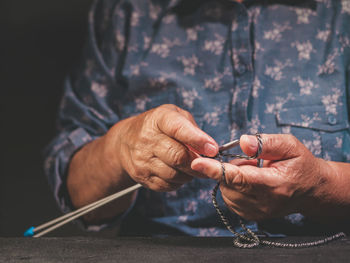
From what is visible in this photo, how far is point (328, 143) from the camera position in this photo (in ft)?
2.67

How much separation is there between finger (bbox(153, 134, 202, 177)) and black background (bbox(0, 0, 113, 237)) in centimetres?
78

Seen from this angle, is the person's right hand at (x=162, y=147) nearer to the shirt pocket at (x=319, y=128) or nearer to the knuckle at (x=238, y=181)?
the knuckle at (x=238, y=181)

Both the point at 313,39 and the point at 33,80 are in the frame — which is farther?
the point at 33,80

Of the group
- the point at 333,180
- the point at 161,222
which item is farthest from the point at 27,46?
the point at 333,180

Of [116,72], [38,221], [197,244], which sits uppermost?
[116,72]

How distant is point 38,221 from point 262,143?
1097 millimetres

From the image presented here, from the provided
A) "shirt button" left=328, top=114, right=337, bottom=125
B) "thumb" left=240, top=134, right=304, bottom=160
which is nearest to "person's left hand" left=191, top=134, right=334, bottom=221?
"thumb" left=240, top=134, right=304, bottom=160

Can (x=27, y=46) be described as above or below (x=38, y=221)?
above

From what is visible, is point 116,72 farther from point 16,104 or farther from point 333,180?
point 333,180

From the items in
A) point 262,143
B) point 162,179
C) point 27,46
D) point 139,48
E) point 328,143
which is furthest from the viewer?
point 27,46

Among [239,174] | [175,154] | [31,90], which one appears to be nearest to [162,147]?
[175,154]

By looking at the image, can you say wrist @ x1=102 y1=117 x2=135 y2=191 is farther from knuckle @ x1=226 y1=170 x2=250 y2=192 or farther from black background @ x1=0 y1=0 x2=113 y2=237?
black background @ x1=0 y1=0 x2=113 y2=237

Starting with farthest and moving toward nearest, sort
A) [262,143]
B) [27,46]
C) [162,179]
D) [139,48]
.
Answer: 1. [27,46]
2. [139,48]
3. [162,179]
4. [262,143]

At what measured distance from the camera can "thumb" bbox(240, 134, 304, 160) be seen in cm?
55
